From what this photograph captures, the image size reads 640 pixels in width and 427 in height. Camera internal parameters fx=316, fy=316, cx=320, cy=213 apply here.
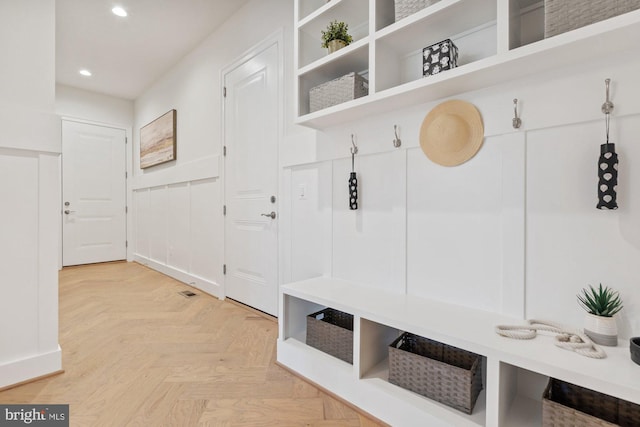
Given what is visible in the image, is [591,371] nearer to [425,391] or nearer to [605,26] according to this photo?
[425,391]

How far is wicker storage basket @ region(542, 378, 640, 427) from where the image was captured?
0.88 m

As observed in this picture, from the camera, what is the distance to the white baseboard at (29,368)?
59.5 inches

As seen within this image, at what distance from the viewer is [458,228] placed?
4.65ft

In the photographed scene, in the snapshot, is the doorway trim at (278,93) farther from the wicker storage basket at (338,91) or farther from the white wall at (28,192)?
the white wall at (28,192)

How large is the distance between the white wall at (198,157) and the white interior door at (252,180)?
152 millimetres

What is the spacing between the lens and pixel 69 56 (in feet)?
11.6

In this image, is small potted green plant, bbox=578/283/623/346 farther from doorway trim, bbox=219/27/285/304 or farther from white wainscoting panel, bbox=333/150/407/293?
doorway trim, bbox=219/27/285/304

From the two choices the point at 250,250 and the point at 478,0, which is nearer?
the point at 478,0

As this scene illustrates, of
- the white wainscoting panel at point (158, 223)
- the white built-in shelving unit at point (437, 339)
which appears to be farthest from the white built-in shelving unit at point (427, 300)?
the white wainscoting panel at point (158, 223)

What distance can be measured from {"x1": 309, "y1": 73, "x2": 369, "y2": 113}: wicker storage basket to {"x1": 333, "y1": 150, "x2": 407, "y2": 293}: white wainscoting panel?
331 millimetres

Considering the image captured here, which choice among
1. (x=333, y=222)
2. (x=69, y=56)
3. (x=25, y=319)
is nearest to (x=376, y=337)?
(x=333, y=222)

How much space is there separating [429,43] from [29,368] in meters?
2.51

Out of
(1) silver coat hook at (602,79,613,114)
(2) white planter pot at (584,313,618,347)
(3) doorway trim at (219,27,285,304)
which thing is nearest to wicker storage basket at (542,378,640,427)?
(2) white planter pot at (584,313,618,347)

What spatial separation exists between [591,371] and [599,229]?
0.49 metres
